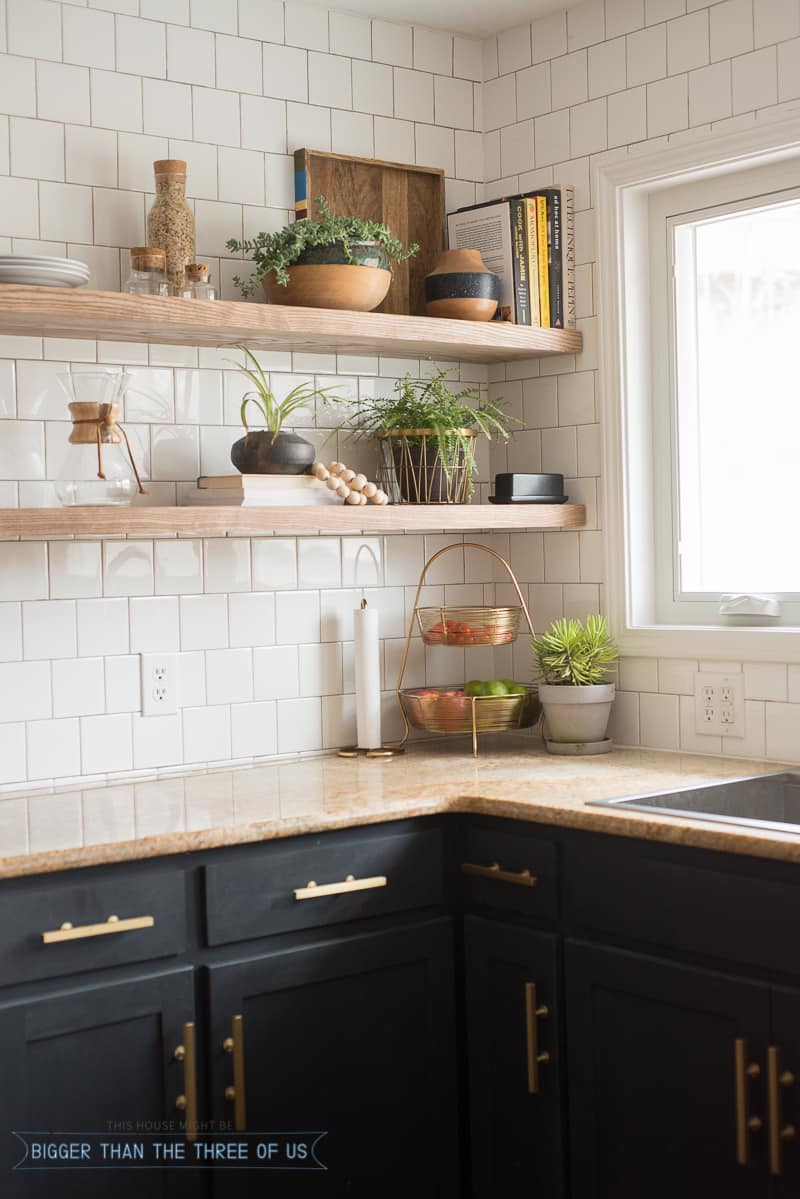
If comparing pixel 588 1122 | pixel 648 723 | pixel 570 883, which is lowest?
pixel 588 1122

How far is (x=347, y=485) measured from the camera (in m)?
2.86

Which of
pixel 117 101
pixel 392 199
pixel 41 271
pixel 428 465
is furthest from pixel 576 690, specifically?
pixel 117 101

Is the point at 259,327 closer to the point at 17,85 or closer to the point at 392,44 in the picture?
the point at 17,85

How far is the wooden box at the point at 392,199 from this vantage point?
10.1 feet

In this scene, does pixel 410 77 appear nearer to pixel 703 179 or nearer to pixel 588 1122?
pixel 703 179

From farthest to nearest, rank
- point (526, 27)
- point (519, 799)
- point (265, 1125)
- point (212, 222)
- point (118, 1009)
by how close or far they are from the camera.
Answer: point (526, 27)
point (212, 222)
point (519, 799)
point (265, 1125)
point (118, 1009)

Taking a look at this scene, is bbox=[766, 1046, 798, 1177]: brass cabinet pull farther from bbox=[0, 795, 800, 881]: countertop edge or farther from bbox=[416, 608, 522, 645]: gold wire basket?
bbox=[416, 608, 522, 645]: gold wire basket

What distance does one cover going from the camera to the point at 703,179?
298cm

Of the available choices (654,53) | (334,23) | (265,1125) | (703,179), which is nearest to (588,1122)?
(265,1125)

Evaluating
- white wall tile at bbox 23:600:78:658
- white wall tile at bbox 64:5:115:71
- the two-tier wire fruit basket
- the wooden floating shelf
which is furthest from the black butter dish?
white wall tile at bbox 64:5:115:71

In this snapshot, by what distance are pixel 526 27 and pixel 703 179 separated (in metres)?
0.64

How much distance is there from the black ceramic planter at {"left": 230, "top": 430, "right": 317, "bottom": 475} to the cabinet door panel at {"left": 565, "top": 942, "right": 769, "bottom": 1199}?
110 centimetres

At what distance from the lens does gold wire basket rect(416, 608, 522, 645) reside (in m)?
3.06

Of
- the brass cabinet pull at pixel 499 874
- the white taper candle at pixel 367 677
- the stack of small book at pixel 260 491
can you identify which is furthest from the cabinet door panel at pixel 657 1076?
the stack of small book at pixel 260 491
